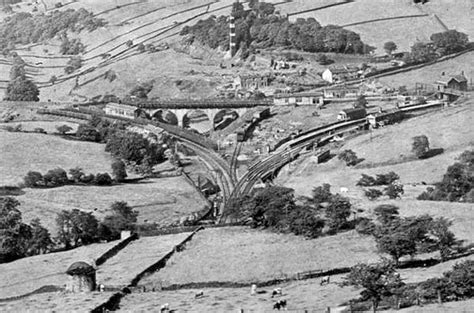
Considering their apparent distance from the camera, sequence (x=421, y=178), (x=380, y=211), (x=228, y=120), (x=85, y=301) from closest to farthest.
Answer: (x=85, y=301), (x=380, y=211), (x=421, y=178), (x=228, y=120)

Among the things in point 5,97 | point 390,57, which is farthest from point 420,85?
point 5,97

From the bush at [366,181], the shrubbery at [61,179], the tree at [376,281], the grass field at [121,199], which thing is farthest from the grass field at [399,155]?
the tree at [376,281]

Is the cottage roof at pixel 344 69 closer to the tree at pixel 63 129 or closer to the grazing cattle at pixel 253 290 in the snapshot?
the tree at pixel 63 129

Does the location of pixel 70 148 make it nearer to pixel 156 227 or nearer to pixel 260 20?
pixel 156 227

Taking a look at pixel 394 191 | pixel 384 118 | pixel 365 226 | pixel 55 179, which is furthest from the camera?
pixel 384 118

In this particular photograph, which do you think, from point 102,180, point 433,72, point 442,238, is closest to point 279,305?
point 442,238

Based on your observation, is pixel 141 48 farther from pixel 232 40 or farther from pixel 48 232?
pixel 48 232
